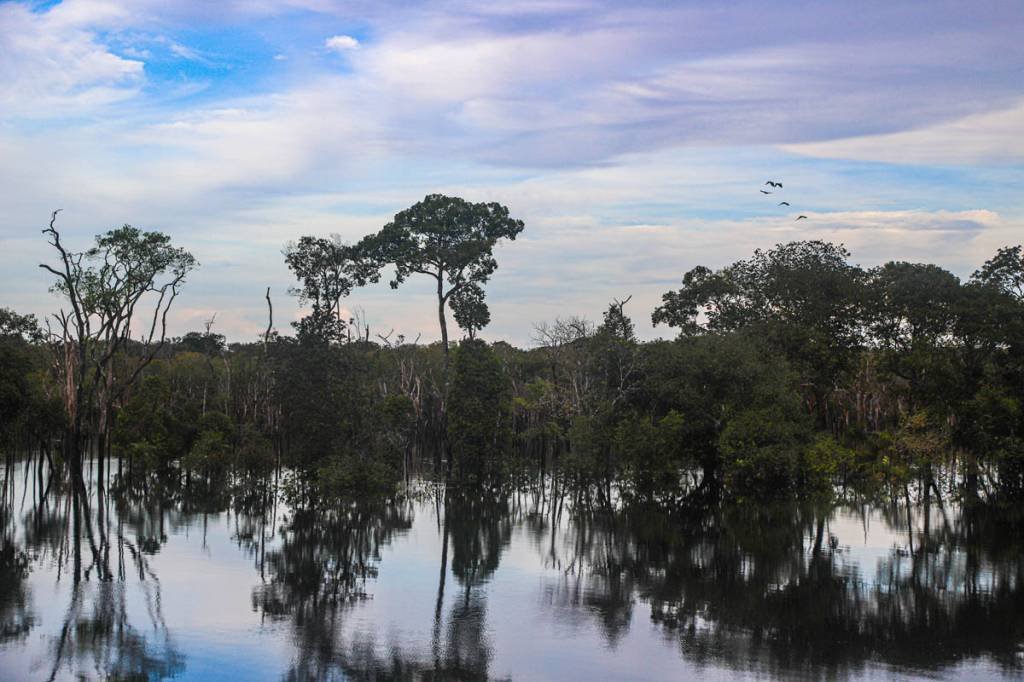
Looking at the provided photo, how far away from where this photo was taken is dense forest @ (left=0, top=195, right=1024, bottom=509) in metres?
40.8

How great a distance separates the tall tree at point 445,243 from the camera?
58438 mm

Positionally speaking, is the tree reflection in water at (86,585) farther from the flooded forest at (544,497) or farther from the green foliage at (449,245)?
the green foliage at (449,245)

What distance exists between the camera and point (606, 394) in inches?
1806

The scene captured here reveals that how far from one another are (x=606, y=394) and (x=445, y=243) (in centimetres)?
1775

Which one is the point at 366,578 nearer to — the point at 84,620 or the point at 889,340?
the point at 84,620

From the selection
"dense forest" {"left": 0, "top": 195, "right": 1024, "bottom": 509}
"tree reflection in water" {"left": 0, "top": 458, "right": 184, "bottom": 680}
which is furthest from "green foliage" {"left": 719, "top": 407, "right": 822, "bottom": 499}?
"tree reflection in water" {"left": 0, "top": 458, "right": 184, "bottom": 680}

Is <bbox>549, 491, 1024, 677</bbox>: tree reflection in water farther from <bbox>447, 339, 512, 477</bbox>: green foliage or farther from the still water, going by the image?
<bbox>447, 339, 512, 477</bbox>: green foliage

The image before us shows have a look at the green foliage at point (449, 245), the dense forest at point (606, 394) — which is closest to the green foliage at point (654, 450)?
the dense forest at point (606, 394)

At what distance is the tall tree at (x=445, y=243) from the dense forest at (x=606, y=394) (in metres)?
0.12

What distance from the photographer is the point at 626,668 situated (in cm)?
1934

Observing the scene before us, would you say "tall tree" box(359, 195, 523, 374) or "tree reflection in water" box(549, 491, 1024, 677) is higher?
"tall tree" box(359, 195, 523, 374)

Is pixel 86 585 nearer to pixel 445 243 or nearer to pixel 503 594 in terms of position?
pixel 503 594

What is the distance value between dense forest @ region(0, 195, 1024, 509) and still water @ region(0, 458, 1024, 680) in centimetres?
320

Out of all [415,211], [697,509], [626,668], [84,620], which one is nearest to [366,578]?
[84,620]
